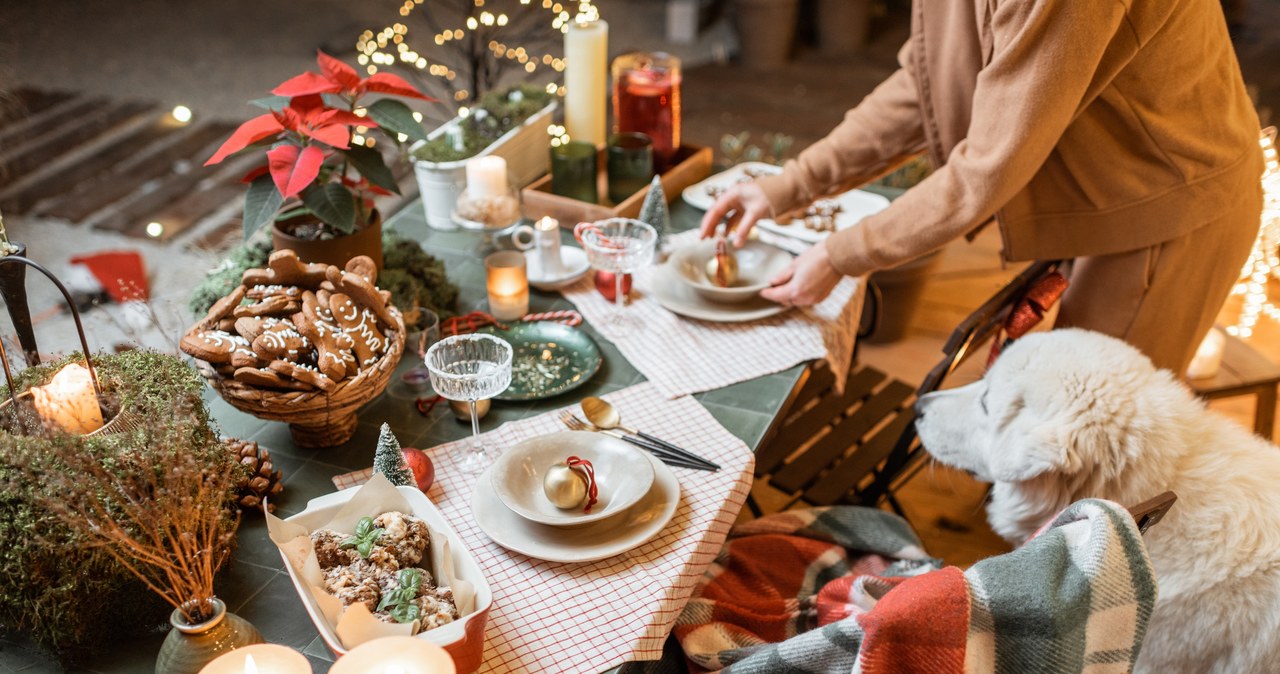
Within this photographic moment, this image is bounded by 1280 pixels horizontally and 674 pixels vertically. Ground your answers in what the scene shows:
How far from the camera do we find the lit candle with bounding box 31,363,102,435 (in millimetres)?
1131

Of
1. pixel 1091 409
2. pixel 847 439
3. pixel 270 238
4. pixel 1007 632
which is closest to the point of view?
pixel 1007 632

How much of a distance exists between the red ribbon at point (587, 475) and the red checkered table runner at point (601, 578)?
0.08 meters

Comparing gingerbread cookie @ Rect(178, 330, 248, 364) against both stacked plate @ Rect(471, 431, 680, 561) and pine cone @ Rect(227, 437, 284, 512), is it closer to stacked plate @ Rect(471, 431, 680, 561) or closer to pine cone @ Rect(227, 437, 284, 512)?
pine cone @ Rect(227, 437, 284, 512)

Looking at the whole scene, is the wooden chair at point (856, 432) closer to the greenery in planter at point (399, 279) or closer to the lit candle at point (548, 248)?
the lit candle at point (548, 248)

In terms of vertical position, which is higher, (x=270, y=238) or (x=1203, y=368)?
(x=270, y=238)

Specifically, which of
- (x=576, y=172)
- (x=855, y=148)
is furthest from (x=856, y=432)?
(x=576, y=172)

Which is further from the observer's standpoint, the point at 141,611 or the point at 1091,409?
the point at 1091,409

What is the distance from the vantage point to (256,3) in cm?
595

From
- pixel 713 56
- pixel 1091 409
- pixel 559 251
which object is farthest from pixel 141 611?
pixel 713 56

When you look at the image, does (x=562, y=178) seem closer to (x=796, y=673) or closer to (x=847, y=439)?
(x=847, y=439)

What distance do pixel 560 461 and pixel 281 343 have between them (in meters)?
0.42

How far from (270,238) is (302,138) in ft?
0.97

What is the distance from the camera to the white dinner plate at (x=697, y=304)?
1.78m

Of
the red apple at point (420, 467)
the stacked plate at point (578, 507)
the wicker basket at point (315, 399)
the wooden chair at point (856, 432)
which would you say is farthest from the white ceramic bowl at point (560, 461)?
the wooden chair at point (856, 432)
